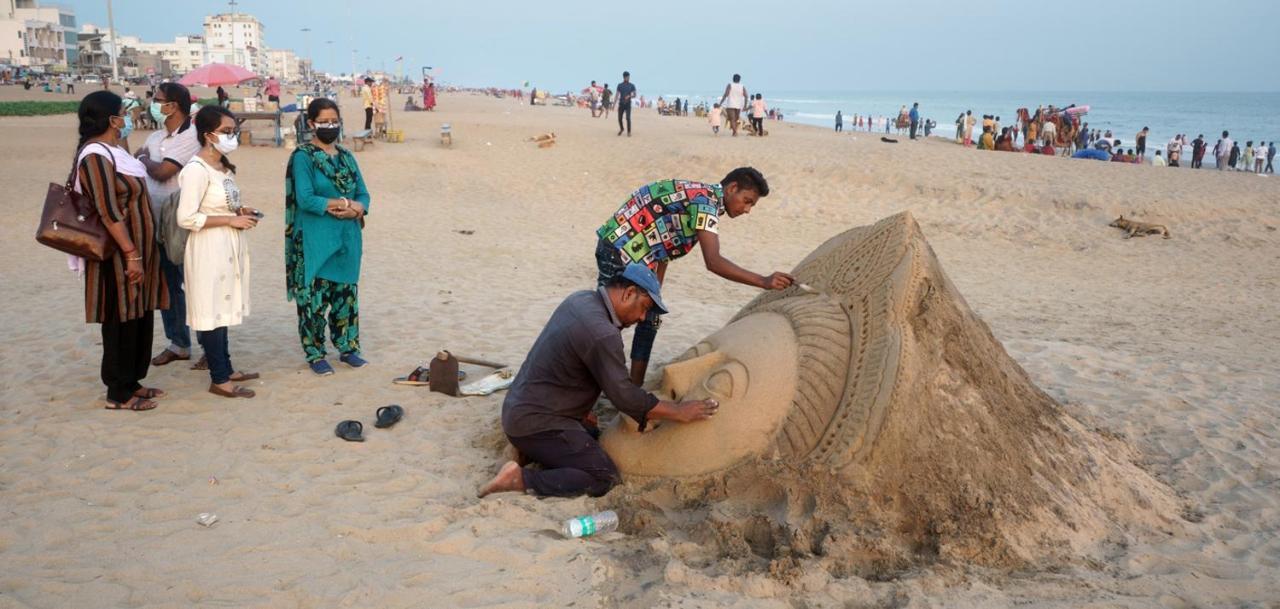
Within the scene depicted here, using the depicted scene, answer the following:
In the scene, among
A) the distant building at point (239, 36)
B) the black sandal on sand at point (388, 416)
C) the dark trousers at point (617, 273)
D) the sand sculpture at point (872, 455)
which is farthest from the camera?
the distant building at point (239, 36)

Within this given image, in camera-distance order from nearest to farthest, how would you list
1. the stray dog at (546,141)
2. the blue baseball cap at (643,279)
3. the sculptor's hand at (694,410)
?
the blue baseball cap at (643,279), the sculptor's hand at (694,410), the stray dog at (546,141)

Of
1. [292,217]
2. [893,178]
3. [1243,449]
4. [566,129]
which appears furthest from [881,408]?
[566,129]

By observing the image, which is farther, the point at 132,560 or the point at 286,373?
the point at 286,373

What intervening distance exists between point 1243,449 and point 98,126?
21.5ft

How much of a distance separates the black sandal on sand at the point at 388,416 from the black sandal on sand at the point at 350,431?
149 millimetres

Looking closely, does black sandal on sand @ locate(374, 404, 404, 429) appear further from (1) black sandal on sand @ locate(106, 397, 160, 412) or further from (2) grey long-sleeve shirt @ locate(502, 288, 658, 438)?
(1) black sandal on sand @ locate(106, 397, 160, 412)

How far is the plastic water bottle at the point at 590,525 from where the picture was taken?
334 cm

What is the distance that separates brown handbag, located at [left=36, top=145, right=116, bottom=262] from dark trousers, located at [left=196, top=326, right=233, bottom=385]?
2.27ft

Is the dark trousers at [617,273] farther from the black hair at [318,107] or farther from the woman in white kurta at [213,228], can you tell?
the woman in white kurta at [213,228]

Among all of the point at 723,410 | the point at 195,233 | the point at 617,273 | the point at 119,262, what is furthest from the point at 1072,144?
the point at 119,262

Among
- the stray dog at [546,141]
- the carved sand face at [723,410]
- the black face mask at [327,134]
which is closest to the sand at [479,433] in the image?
the carved sand face at [723,410]

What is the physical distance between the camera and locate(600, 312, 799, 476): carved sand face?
3623mm

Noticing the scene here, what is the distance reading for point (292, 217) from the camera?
197 inches

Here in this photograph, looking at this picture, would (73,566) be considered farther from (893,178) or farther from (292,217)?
(893,178)
